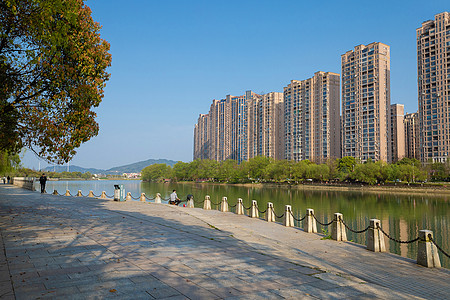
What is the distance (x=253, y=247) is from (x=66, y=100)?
9.70m

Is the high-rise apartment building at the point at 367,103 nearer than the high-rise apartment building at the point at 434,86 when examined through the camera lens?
No

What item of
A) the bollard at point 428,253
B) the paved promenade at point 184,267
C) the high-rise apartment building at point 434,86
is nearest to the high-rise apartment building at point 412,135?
the high-rise apartment building at point 434,86

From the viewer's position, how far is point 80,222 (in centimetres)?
1411

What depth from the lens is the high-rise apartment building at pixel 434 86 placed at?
319 ft

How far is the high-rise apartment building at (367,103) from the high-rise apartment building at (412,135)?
1338 inches

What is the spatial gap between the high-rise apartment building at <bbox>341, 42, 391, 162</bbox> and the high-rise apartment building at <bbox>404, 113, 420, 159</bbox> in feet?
112

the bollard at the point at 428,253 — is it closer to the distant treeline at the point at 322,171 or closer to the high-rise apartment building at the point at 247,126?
the distant treeline at the point at 322,171

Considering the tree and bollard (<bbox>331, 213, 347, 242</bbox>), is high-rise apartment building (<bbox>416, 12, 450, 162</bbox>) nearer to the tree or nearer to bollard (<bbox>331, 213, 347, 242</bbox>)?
bollard (<bbox>331, 213, 347, 242</bbox>)

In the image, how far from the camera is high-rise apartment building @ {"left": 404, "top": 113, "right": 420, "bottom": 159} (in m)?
139

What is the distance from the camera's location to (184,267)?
24.8 feet

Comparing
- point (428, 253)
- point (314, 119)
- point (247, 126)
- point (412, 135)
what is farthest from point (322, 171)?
point (428, 253)

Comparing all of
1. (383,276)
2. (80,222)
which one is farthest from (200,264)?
(80,222)

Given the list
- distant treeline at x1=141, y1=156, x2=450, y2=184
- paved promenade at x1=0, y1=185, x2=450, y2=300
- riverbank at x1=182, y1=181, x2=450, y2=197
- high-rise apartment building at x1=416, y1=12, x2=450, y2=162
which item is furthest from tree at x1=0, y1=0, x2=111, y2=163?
high-rise apartment building at x1=416, y1=12, x2=450, y2=162

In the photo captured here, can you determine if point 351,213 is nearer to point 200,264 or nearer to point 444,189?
point 200,264
